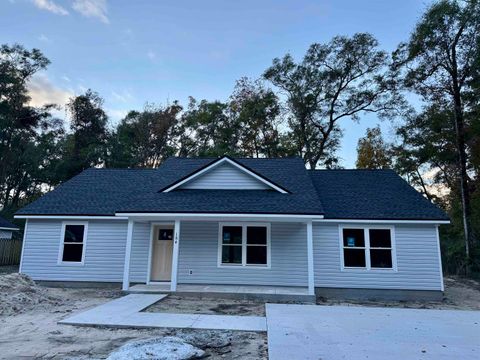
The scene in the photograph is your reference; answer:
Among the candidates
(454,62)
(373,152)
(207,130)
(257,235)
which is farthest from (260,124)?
(257,235)

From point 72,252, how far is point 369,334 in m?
10.9

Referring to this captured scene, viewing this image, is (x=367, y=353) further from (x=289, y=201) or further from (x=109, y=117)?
(x=109, y=117)

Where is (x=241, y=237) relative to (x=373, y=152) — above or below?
below

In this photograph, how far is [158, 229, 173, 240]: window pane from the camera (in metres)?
12.6

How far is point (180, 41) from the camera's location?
15758 millimetres

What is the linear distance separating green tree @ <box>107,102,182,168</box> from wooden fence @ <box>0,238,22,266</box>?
45.0ft

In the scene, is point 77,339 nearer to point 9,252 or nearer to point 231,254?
point 231,254

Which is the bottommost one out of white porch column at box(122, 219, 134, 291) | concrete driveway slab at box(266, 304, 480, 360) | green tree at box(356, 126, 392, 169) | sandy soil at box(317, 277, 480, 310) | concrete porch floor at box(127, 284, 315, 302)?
sandy soil at box(317, 277, 480, 310)

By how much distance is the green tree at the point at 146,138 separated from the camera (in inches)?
1266

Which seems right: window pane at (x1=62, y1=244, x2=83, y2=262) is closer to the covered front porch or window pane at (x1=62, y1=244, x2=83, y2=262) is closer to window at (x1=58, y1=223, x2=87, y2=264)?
window at (x1=58, y1=223, x2=87, y2=264)

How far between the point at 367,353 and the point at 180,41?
14.9m

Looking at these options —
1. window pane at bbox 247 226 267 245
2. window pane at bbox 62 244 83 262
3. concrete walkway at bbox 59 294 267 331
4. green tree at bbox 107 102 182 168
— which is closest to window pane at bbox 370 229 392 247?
window pane at bbox 247 226 267 245

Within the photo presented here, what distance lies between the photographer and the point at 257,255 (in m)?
12.0

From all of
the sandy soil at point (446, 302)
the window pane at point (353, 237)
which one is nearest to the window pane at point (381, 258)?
the window pane at point (353, 237)
